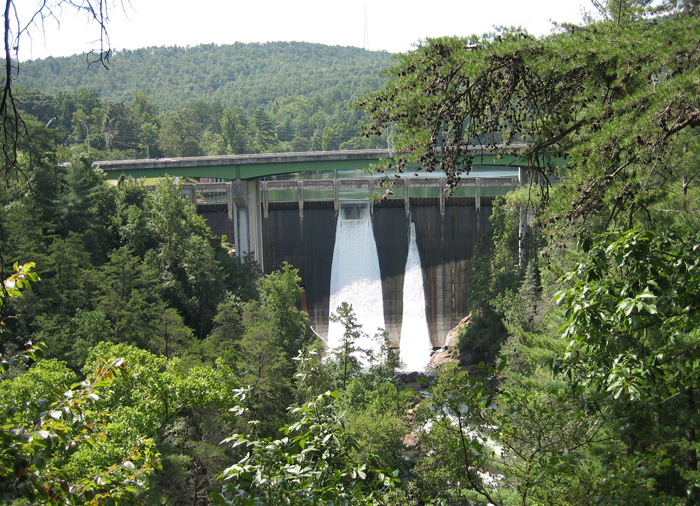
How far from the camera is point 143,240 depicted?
82.3ft

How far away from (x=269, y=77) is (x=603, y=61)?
130 m

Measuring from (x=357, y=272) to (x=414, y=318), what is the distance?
353 centimetres

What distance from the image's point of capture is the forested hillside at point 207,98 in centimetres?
5516

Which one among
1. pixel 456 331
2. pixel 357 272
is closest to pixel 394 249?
pixel 357 272

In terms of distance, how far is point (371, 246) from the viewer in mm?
32281

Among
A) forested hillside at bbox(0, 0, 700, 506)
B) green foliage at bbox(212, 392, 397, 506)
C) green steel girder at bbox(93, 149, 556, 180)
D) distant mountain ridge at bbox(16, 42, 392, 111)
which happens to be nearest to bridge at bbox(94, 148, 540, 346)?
green steel girder at bbox(93, 149, 556, 180)

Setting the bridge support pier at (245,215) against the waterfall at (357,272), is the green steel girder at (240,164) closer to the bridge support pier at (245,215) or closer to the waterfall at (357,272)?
the bridge support pier at (245,215)

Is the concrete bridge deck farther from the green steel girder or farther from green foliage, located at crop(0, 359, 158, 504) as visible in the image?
green foliage, located at crop(0, 359, 158, 504)

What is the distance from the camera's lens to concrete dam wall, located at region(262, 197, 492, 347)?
3138 cm

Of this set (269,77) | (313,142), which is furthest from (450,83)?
(269,77)

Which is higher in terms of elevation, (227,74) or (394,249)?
(227,74)

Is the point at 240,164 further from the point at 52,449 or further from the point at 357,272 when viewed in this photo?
the point at 52,449

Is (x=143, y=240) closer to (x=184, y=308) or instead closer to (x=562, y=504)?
(x=184, y=308)

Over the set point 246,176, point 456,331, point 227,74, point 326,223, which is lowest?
point 456,331
